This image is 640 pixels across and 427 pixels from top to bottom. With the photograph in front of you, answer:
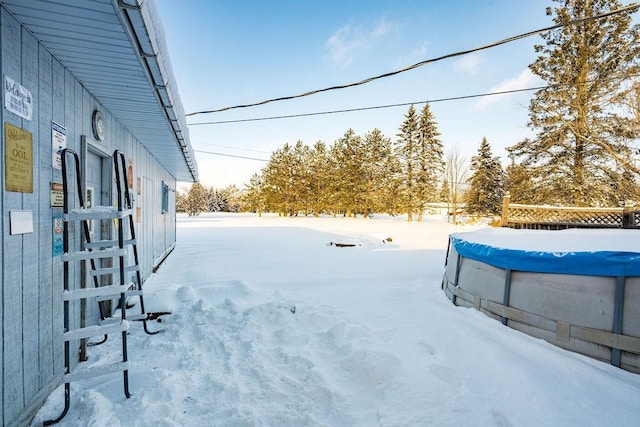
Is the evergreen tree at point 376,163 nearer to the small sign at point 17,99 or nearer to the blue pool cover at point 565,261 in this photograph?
the blue pool cover at point 565,261

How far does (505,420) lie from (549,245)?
2.36 m

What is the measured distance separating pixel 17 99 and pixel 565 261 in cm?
519

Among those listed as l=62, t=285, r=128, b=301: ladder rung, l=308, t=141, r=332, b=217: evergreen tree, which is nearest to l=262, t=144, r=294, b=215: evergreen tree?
l=308, t=141, r=332, b=217: evergreen tree

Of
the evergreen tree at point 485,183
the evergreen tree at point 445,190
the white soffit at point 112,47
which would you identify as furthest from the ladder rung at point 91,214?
the evergreen tree at point 445,190

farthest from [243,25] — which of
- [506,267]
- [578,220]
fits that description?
[578,220]

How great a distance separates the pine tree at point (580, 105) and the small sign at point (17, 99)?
16.4 m

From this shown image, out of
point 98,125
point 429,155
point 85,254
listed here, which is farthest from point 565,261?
point 429,155

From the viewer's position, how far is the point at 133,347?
3207mm

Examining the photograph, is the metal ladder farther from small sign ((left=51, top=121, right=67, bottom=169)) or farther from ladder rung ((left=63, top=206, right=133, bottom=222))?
small sign ((left=51, top=121, right=67, bottom=169))

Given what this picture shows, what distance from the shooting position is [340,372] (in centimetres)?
279

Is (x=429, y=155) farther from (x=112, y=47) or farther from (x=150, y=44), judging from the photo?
(x=112, y=47)

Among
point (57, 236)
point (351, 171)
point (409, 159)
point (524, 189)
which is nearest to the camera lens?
point (57, 236)

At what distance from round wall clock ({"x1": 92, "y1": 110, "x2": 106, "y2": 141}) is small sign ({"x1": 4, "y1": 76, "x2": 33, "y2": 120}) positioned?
1.46 meters

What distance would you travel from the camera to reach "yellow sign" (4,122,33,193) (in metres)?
1.96
